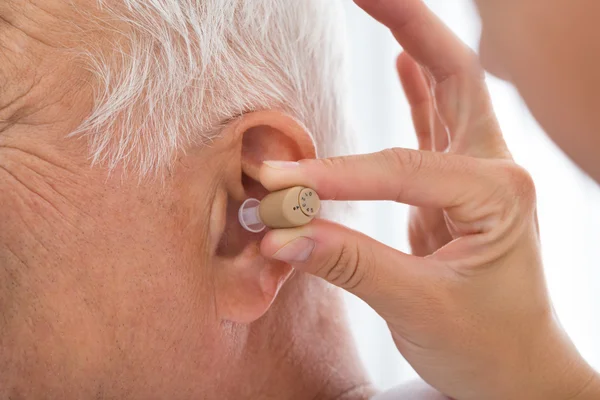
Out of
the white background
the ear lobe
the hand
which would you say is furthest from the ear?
the white background

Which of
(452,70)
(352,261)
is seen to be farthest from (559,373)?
(452,70)

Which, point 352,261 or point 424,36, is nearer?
point 352,261

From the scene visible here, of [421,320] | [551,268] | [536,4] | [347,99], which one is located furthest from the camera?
[551,268]

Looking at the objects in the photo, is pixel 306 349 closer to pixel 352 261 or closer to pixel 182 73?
pixel 352 261

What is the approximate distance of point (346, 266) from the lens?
0.76 meters

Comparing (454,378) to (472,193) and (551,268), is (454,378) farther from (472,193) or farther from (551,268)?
(551,268)

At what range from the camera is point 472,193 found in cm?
81

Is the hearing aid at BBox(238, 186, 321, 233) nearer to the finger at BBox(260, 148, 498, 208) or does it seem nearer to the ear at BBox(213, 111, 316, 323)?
the finger at BBox(260, 148, 498, 208)

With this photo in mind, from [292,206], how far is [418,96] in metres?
0.52

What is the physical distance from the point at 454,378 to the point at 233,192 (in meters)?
0.40

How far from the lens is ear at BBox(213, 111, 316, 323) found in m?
0.87

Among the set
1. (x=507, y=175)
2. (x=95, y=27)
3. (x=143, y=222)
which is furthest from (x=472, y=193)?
(x=95, y=27)

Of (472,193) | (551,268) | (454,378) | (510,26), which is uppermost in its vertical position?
(510,26)

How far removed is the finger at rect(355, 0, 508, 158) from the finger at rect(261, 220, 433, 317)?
24 cm
